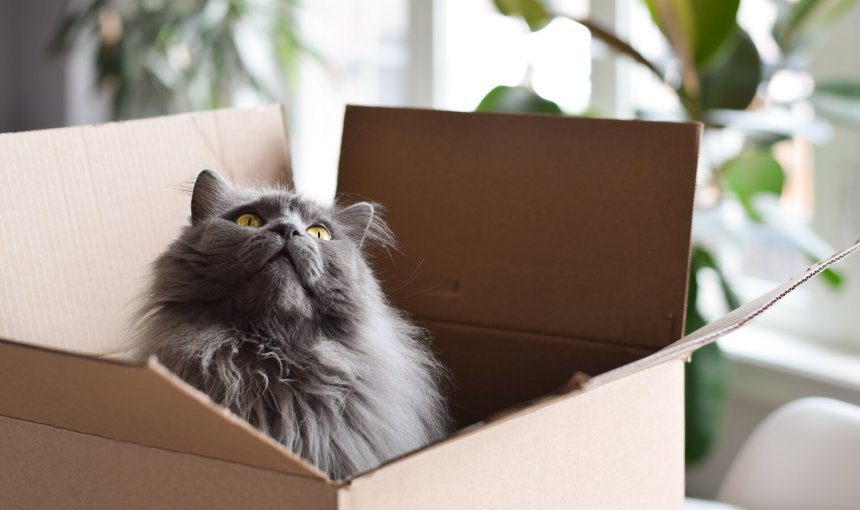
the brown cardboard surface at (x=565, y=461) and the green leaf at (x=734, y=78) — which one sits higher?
the green leaf at (x=734, y=78)

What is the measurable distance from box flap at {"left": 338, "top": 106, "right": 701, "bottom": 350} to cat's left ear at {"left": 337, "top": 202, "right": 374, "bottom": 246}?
17 cm

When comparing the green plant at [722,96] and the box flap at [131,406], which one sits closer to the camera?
the box flap at [131,406]

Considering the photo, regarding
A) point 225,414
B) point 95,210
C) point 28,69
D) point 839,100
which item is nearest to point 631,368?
point 225,414

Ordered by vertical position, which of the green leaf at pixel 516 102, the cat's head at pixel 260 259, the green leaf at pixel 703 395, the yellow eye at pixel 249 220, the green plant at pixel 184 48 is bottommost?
the green leaf at pixel 703 395

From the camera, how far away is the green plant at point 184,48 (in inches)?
124

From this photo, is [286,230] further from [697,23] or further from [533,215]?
[697,23]

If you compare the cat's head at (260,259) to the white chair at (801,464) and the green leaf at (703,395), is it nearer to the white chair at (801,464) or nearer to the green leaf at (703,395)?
the white chair at (801,464)

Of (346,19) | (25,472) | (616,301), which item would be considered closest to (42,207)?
(25,472)

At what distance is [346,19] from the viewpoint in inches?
142

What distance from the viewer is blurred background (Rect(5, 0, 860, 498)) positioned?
1.70 metres

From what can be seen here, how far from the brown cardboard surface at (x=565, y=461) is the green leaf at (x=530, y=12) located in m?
1.06

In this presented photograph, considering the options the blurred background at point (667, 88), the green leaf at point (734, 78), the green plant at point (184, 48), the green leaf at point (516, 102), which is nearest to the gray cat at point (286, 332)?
the blurred background at point (667, 88)

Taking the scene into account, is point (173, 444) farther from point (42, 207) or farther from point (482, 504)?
point (42, 207)

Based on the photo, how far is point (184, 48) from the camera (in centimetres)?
348
